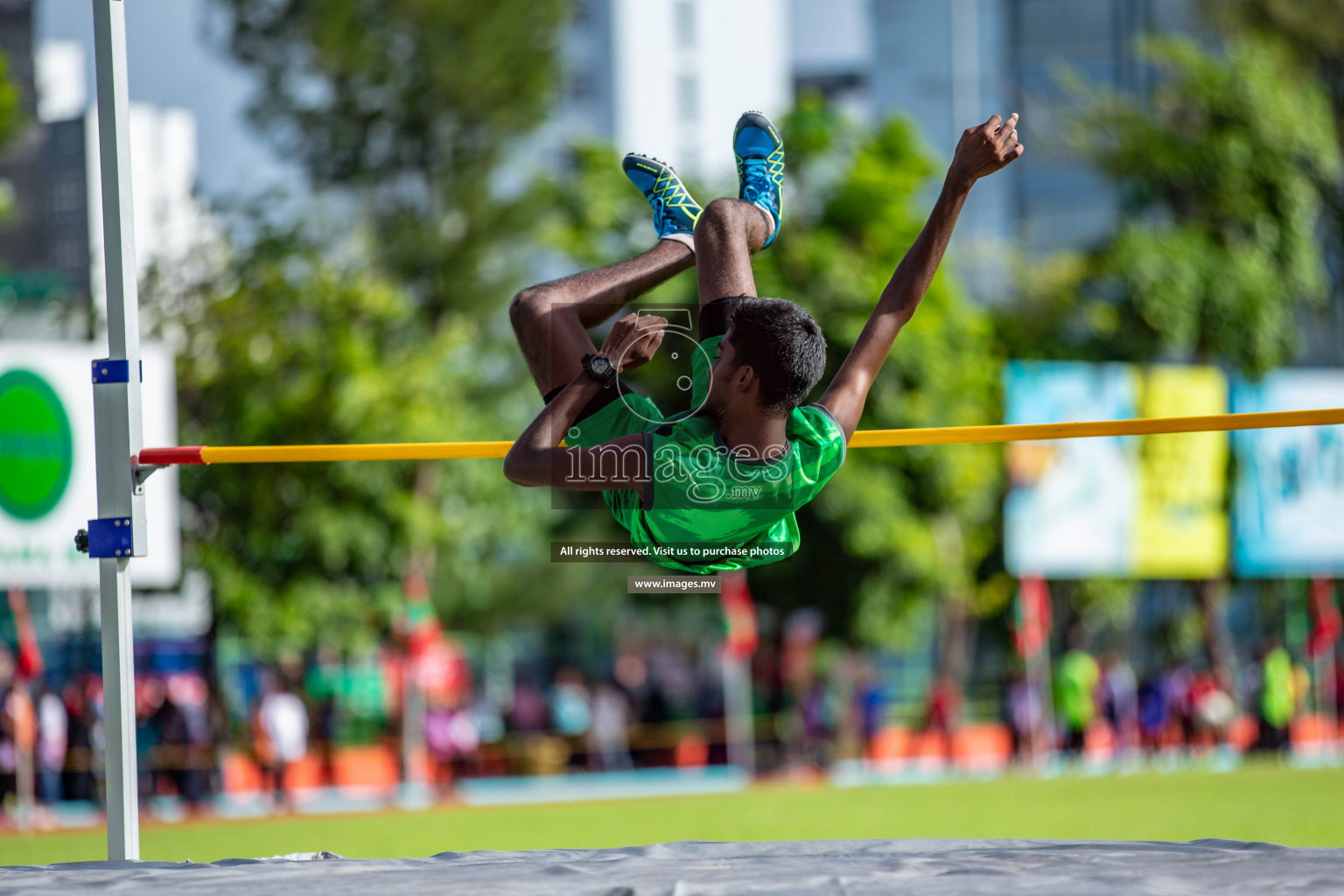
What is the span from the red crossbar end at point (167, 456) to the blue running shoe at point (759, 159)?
5.83ft

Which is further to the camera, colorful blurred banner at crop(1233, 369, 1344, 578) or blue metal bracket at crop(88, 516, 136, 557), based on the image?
colorful blurred banner at crop(1233, 369, 1344, 578)

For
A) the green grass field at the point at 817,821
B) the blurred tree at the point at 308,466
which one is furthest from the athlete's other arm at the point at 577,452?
the blurred tree at the point at 308,466

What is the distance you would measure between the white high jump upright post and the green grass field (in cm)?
548

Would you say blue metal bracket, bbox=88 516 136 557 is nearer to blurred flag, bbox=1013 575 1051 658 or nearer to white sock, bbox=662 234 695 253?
white sock, bbox=662 234 695 253

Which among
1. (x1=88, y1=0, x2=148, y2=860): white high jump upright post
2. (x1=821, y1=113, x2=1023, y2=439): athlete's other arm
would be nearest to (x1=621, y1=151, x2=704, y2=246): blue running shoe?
(x1=821, y1=113, x2=1023, y2=439): athlete's other arm

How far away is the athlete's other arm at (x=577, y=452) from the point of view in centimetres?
391

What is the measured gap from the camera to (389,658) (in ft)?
60.5

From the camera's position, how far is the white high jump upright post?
452 centimetres

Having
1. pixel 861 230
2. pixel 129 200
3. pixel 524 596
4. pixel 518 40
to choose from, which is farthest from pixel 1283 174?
pixel 129 200

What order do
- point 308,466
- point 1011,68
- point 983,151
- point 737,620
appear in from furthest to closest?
point 1011,68 → point 308,466 → point 737,620 → point 983,151

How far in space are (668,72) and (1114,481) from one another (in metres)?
26.2

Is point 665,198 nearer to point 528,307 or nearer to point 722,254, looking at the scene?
point 722,254

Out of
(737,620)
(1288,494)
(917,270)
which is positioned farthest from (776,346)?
(1288,494)

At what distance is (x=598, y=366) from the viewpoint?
3.97 m
